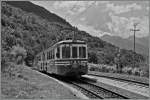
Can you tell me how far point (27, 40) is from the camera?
77.1m

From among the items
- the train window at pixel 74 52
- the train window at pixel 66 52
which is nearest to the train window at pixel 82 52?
the train window at pixel 74 52

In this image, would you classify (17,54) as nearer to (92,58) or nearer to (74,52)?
(92,58)

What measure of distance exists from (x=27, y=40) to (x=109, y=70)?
163ft

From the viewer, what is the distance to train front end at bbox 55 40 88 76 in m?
17.5

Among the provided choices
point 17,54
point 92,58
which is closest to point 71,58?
point 92,58

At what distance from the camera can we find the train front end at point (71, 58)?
17516 mm

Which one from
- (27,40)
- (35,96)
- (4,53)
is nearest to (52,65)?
(4,53)

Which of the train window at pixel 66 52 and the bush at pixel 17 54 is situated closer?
the train window at pixel 66 52

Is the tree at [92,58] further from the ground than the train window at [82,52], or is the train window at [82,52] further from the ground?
the train window at [82,52]

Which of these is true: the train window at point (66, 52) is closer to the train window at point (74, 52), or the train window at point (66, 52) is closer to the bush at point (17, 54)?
the train window at point (74, 52)

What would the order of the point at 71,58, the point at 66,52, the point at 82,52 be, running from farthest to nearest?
the point at 82,52, the point at 66,52, the point at 71,58

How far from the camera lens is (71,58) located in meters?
17.7

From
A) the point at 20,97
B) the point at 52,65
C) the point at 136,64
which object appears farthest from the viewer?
the point at 136,64

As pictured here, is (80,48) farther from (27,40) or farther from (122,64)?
(27,40)
